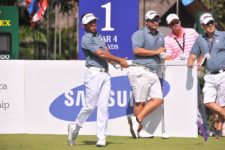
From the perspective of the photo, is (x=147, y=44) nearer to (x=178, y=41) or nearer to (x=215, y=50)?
(x=178, y=41)

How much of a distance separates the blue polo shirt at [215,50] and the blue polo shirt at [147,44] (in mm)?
733

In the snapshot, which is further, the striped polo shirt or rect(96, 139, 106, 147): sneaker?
the striped polo shirt

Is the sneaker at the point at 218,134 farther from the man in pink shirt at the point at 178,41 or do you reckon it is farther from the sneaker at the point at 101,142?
the sneaker at the point at 101,142

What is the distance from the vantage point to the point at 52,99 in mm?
14766

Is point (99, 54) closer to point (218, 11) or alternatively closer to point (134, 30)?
point (134, 30)

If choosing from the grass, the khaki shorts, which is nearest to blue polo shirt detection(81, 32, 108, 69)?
the khaki shorts

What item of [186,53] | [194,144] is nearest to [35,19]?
[186,53]

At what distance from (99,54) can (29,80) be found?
229 centimetres

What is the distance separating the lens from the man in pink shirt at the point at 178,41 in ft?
47.8

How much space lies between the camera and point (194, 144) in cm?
1339

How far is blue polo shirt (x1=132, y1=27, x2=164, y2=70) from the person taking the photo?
45.7 ft

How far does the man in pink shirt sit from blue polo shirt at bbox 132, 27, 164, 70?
58 centimetres

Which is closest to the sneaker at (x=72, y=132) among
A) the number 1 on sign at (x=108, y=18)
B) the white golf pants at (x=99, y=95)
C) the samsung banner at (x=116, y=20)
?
the white golf pants at (x=99, y=95)

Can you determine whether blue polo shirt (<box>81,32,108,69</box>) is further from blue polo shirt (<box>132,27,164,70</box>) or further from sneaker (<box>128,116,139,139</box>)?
sneaker (<box>128,116,139,139</box>)
